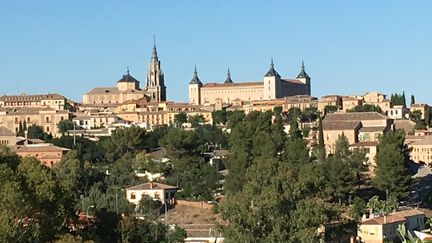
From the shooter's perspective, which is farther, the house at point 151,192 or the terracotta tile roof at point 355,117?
the terracotta tile roof at point 355,117

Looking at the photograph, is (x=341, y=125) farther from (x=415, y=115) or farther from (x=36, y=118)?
(x=36, y=118)

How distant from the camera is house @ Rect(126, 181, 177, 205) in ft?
140

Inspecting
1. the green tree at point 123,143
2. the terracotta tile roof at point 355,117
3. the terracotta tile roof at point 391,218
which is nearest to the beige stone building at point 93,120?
the terracotta tile roof at point 355,117

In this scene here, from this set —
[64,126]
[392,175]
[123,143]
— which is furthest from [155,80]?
[392,175]

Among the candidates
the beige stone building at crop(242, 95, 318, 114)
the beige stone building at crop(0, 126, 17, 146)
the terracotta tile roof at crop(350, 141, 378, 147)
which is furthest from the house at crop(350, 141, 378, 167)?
the beige stone building at crop(242, 95, 318, 114)

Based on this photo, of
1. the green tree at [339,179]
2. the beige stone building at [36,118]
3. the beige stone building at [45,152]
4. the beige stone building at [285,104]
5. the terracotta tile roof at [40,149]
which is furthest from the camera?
the beige stone building at [285,104]

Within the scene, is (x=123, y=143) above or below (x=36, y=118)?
below

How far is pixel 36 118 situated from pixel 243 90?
3557 centimetres

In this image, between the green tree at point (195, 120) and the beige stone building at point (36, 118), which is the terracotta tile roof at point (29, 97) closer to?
the beige stone building at point (36, 118)

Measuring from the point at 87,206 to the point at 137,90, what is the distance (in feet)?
243

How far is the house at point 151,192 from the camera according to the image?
42.7 meters

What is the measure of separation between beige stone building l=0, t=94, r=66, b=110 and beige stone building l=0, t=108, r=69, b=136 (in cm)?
751

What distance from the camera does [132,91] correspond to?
359 ft

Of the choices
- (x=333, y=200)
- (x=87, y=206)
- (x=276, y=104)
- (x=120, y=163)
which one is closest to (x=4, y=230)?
(x=87, y=206)
